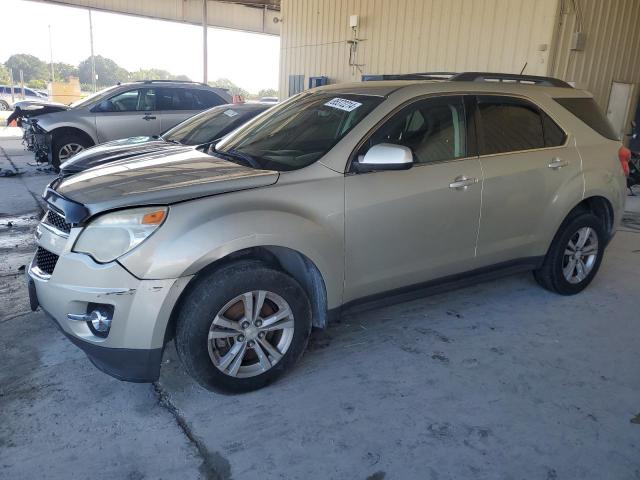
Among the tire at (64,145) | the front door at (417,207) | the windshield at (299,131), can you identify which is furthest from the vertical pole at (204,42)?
the front door at (417,207)

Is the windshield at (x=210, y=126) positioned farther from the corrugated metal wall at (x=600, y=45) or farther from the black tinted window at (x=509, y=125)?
the corrugated metal wall at (x=600, y=45)

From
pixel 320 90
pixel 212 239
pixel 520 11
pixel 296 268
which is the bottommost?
pixel 296 268

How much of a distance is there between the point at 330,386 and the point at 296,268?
2.34ft

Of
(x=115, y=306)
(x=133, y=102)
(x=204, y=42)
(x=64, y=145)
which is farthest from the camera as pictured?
(x=204, y=42)

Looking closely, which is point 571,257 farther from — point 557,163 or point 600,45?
point 600,45

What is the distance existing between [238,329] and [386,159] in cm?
126

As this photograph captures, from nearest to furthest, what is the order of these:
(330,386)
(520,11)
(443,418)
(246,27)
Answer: (443,418) → (330,386) → (520,11) → (246,27)

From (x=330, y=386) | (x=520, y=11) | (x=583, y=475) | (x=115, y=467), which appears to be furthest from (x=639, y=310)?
(x=520, y=11)

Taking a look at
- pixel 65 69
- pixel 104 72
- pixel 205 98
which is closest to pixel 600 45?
pixel 205 98

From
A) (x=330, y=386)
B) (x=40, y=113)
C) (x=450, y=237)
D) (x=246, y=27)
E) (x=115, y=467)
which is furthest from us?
(x=246, y=27)

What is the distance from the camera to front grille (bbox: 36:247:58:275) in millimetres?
2765

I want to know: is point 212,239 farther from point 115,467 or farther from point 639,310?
point 639,310

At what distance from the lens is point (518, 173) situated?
376 cm

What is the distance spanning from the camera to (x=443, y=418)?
2.77 m
